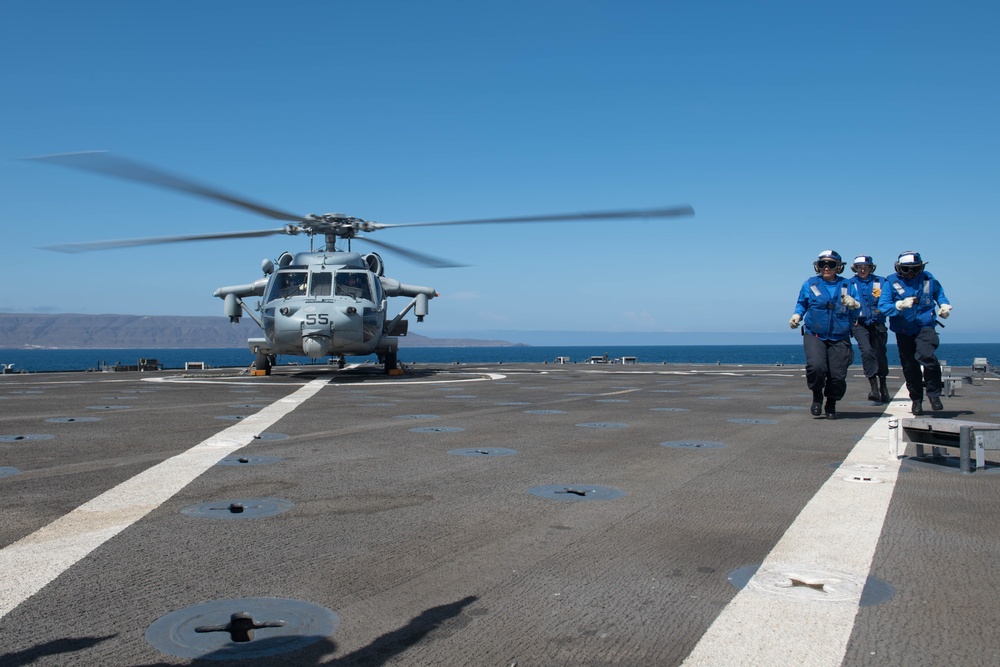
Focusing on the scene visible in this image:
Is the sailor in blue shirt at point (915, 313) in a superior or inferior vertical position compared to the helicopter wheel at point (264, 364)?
superior

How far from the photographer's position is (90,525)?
4027 millimetres

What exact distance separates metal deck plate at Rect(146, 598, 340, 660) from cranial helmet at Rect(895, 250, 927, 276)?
31.7 ft

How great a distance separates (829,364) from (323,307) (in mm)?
12246

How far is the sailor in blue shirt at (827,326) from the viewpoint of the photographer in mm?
9547

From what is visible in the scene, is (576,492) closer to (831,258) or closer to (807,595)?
(807,595)

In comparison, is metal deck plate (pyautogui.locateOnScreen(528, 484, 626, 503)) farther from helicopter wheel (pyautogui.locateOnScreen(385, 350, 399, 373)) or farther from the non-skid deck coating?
helicopter wheel (pyautogui.locateOnScreen(385, 350, 399, 373))

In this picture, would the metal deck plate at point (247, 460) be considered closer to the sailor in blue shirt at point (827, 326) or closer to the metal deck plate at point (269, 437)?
the metal deck plate at point (269, 437)

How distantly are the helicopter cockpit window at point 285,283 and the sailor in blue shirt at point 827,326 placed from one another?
1332 cm

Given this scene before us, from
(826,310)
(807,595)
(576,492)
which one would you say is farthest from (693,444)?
(807,595)

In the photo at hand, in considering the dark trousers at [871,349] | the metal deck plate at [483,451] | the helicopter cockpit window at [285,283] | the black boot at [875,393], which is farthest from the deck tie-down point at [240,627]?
the helicopter cockpit window at [285,283]

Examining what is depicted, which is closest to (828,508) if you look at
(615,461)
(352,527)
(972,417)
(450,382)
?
(615,461)

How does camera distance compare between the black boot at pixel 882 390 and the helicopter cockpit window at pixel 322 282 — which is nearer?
the black boot at pixel 882 390

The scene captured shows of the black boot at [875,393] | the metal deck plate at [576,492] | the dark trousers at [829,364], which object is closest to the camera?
the metal deck plate at [576,492]

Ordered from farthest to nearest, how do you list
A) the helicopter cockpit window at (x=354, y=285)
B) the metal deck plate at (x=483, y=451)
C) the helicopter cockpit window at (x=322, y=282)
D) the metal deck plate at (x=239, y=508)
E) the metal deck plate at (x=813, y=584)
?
the helicopter cockpit window at (x=354, y=285) → the helicopter cockpit window at (x=322, y=282) → the metal deck plate at (x=483, y=451) → the metal deck plate at (x=239, y=508) → the metal deck plate at (x=813, y=584)
